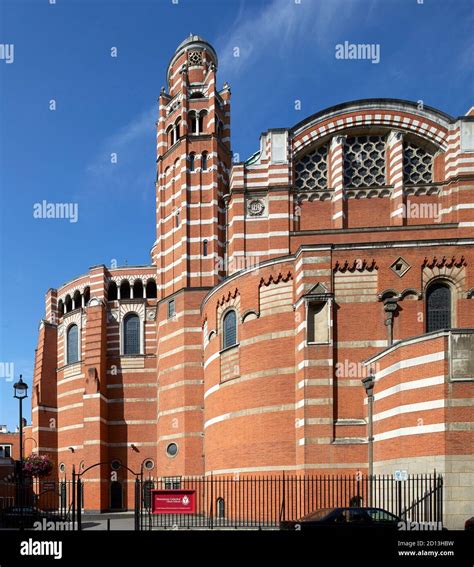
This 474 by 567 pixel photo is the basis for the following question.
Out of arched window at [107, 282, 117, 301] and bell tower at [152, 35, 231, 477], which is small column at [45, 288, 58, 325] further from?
bell tower at [152, 35, 231, 477]

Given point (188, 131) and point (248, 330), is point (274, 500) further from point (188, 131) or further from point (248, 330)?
point (188, 131)

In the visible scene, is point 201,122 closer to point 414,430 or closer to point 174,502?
point 414,430

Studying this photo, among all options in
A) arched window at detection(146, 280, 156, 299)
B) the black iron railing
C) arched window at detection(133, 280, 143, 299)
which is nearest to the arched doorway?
arched window at detection(133, 280, 143, 299)

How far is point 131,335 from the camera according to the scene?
173 ft

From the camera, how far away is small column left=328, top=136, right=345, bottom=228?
39.3m

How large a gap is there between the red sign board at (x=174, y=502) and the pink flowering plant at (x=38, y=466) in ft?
87.2

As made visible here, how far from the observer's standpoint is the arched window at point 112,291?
54.9 meters

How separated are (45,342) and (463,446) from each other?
43.3 metres

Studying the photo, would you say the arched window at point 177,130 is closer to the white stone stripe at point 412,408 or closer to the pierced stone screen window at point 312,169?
the pierced stone screen window at point 312,169

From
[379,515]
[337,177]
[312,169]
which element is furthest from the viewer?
[312,169]

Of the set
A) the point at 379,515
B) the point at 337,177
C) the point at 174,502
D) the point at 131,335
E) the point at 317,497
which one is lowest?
the point at 317,497

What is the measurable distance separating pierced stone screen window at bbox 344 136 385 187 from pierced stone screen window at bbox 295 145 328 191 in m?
1.44

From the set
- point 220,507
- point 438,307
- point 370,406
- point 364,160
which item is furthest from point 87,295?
point 438,307

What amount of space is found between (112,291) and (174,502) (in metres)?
33.6
